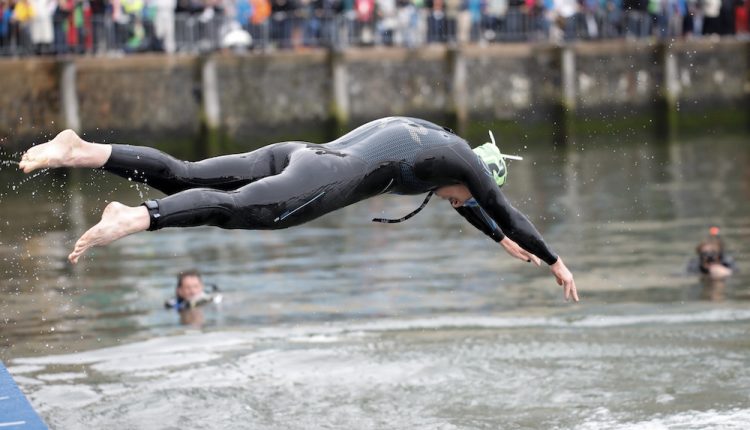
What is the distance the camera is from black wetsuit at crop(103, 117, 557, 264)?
8.50m

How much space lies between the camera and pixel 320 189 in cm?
864

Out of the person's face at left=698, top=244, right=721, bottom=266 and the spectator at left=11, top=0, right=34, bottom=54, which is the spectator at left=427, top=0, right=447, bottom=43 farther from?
the person's face at left=698, top=244, right=721, bottom=266

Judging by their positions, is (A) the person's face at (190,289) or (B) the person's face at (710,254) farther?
(B) the person's face at (710,254)

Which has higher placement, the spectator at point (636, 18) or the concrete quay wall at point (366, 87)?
the spectator at point (636, 18)

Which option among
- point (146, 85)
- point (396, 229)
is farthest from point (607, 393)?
point (146, 85)

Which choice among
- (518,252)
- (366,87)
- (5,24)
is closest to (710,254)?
(518,252)

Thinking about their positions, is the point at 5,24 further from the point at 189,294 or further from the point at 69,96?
the point at 189,294

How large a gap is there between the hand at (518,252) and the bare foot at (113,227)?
10.2ft

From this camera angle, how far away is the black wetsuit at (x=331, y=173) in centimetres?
850

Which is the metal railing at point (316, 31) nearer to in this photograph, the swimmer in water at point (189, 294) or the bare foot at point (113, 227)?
the swimmer in water at point (189, 294)

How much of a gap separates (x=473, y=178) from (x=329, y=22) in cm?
2230

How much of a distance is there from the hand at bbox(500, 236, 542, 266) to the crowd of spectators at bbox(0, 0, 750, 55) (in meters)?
18.9

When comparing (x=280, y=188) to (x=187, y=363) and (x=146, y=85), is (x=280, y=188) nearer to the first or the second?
(x=187, y=363)

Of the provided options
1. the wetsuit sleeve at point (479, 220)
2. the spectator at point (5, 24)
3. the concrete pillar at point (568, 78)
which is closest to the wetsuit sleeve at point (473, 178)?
the wetsuit sleeve at point (479, 220)
